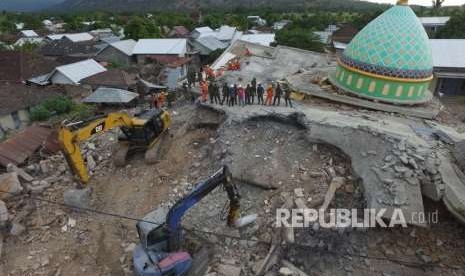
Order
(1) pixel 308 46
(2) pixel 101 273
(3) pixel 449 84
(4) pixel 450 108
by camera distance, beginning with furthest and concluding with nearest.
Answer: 1. (1) pixel 308 46
2. (3) pixel 449 84
3. (4) pixel 450 108
4. (2) pixel 101 273

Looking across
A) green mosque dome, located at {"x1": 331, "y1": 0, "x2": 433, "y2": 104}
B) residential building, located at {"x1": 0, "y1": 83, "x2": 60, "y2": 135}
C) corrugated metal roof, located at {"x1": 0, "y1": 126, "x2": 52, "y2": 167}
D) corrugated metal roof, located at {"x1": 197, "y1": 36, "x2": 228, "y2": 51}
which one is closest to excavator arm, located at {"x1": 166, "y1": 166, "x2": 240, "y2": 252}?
corrugated metal roof, located at {"x1": 0, "y1": 126, "x2": 52, "y2": 167}

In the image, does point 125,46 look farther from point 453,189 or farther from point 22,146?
point 453,189

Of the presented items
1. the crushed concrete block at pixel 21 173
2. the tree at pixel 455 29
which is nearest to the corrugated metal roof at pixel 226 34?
the tree at pixel 455 29

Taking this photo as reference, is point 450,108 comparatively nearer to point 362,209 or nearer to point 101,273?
point 362,209

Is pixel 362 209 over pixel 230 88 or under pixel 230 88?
under

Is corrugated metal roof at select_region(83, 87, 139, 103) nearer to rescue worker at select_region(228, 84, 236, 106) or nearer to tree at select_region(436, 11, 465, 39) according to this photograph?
rescue worker at select_region(228, 84, 236, 106)

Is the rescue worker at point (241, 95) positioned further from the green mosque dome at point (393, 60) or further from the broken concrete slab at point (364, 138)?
the green mosque dome at point (393, 60)

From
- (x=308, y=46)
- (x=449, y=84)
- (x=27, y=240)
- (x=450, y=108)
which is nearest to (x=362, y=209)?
(x=27, y=240)
